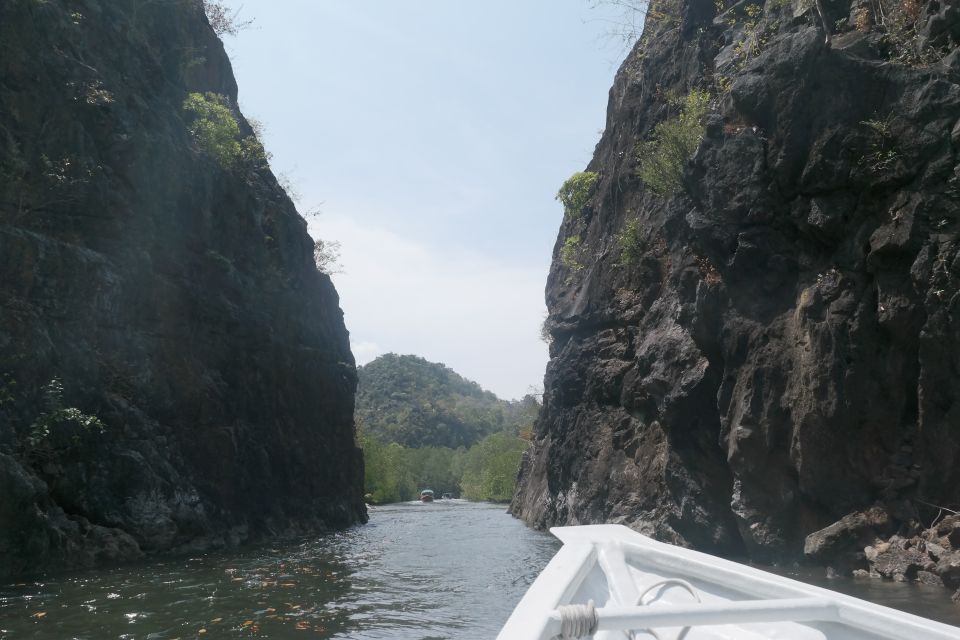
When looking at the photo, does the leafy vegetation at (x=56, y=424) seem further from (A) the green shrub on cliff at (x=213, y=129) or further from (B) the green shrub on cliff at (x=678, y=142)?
(B) the green shrub on cliff at (x=678, y=142)

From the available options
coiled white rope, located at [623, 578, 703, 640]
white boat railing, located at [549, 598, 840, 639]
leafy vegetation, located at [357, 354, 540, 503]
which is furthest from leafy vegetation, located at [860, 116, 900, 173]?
leafy vegetation, located at [357, 354, 540, 503]

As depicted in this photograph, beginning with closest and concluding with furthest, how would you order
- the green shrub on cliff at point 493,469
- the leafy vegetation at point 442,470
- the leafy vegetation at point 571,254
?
the leafy vegetation at point 571,254 < the leafy vegetation at point 442,470 < the green shrub on cliff at point 493,469

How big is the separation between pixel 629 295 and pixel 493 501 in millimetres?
58621

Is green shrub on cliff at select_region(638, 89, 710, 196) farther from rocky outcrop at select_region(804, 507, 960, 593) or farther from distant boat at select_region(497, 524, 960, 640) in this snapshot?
distant boat at select_region(497, 524, 960, 640)

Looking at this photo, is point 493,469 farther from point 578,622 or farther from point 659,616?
point 578,622

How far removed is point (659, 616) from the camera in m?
3.43

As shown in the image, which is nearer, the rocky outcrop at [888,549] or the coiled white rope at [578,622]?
the coiled white rope at [578,622]

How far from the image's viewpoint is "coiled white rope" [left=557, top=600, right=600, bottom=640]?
Answer: 10.6ft

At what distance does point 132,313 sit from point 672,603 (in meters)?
18.8

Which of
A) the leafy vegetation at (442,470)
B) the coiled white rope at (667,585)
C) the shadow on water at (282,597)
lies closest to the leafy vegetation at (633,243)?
the shadow on water at (282,597)

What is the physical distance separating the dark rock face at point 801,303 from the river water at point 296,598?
2.11m

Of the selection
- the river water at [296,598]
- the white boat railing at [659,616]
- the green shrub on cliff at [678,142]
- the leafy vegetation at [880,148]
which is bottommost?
the river water at [296,598]

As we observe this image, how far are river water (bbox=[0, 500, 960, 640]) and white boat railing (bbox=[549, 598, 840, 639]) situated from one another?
18.7 ft

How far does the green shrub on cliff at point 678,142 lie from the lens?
63.1ft
